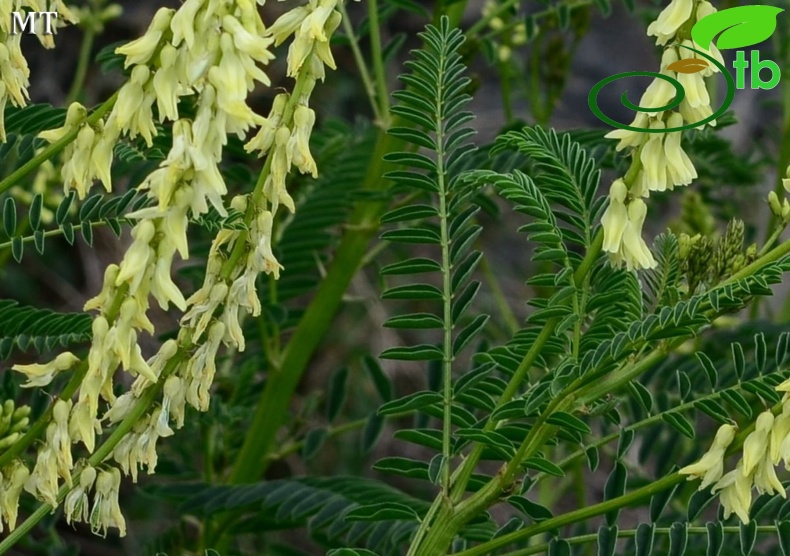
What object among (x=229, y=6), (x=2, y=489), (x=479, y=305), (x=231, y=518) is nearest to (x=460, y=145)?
(x=229, y=6)

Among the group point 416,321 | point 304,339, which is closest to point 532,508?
point 416,321

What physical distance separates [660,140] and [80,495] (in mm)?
400

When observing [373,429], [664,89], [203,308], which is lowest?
[373,429]

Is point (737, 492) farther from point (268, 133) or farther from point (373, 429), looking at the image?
point (373, 429)

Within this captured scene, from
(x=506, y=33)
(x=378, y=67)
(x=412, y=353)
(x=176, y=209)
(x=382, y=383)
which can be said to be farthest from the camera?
(x=506, y=33)

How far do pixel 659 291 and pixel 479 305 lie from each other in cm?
160

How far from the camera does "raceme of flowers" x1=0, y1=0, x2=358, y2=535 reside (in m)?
0.56

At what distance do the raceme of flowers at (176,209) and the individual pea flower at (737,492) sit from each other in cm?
30

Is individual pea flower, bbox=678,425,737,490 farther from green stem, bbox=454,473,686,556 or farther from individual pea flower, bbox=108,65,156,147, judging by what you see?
individual pea flower, bbox=108,65,156,147

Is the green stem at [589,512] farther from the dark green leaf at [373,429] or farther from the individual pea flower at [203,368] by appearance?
the dark green leaf at [373,429]

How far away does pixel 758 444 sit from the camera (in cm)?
65

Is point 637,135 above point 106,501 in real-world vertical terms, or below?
above

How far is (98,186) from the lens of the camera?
1452 mm

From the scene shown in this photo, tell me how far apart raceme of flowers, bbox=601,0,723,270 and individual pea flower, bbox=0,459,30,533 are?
1.23 feet
